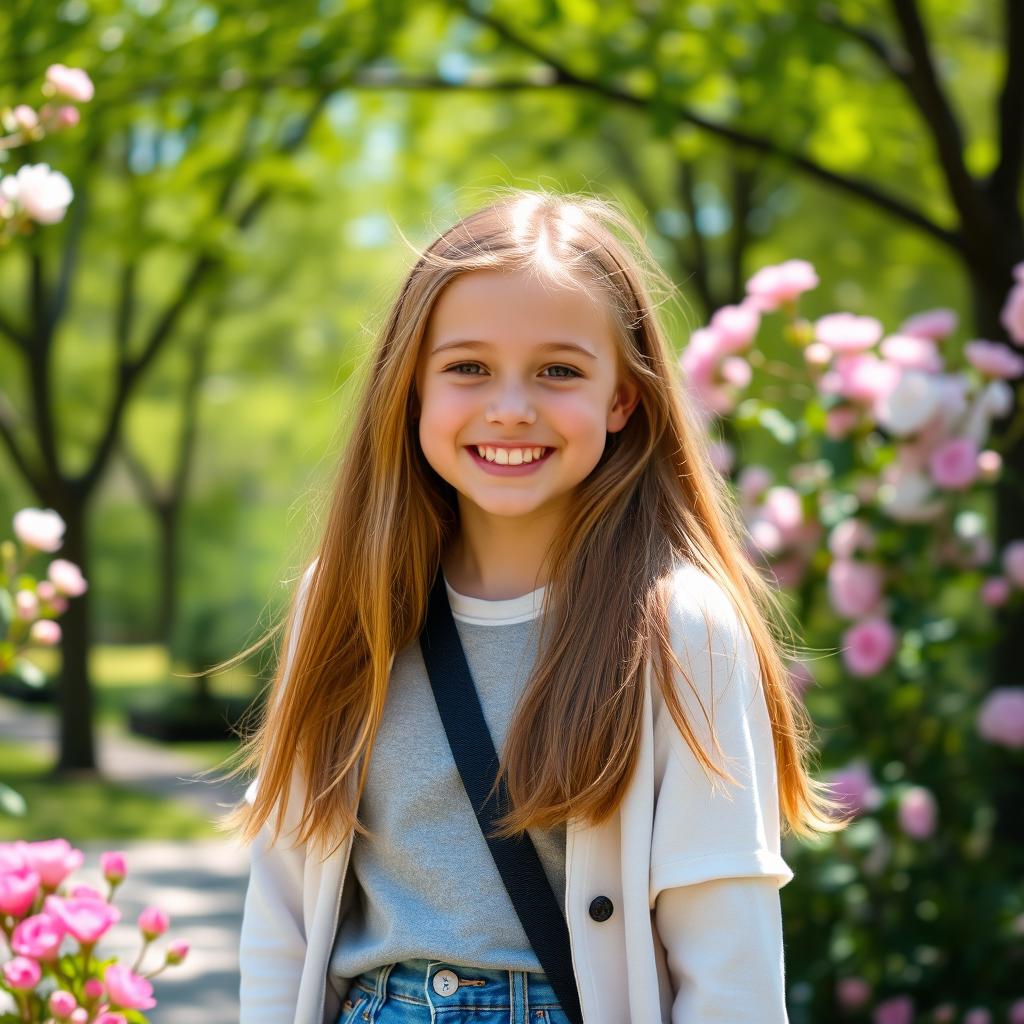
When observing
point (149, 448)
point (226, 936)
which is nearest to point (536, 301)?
point (226, 936)

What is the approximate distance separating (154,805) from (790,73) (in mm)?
6659

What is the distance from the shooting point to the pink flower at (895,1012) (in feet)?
13.5

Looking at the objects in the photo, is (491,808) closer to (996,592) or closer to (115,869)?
(115,869)

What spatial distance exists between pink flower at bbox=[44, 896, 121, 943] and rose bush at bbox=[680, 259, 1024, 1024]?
2.40m

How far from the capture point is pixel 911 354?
13.3ft

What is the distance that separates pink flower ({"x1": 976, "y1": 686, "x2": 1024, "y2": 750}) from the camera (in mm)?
4195

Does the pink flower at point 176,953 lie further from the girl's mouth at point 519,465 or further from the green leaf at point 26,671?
the green leaf at point 26,671

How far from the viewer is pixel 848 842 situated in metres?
4.16

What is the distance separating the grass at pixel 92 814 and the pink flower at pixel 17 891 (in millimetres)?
5887

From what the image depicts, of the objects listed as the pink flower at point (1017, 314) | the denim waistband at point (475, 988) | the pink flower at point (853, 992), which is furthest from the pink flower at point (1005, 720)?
the denim waistband at point (475, 988)

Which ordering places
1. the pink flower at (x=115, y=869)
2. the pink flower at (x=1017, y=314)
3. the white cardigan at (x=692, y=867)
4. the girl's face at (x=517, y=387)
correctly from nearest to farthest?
the white cardigan at (x=692, y=867), the girl's face at (x=517, y=387), the pink flower at (x=115, y=869), the pink flower at (x=1017, y=314)

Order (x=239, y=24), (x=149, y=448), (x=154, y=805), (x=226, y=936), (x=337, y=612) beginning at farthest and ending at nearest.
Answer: (x=149, y=448), (x=154, y=805), (x=226, y=936), (x=239, y=24), (x=337, y=612)

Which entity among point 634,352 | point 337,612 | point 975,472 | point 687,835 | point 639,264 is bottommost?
point 687,835

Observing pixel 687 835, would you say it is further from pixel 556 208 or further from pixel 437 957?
pixel 556 208
